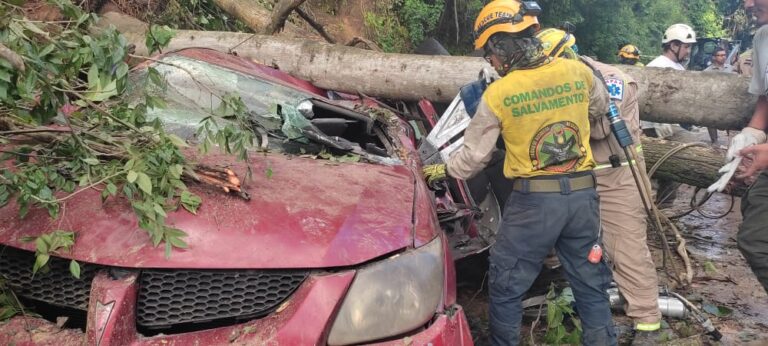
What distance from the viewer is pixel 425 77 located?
4695mm

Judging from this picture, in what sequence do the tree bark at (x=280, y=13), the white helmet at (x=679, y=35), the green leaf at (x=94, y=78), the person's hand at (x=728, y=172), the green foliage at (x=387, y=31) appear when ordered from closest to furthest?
1. the green leaf at (x=94, y=78)
2. the person's hand at (x=728, y=172)
3. the tree bark at (x=280, y=13)
4. the white helmet at (x=679, y=35)
5. the green foliage at (x=387, y=31)

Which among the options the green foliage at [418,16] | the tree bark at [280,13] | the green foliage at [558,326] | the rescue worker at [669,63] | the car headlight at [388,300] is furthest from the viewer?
the green foliage at [418,16]

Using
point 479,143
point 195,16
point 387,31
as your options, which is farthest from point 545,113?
point 387,31

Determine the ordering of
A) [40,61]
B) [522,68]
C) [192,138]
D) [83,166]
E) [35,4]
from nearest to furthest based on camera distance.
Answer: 1. [40,61]
2. [83,166]
3. [192,138]
4. [522,68]
5. [35,4]

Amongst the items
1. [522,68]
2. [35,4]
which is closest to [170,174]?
[522,68]

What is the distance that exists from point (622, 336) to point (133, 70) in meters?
3.18

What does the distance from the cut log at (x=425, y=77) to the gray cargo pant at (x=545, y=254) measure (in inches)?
66.2

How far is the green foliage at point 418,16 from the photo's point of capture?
11.8 m

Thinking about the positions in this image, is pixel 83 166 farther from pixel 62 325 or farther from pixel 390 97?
pixel 390 97

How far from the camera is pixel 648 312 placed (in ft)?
11.5

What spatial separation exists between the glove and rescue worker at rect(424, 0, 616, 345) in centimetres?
77

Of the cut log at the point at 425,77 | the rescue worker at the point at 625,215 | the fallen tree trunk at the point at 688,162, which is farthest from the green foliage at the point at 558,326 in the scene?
the fallen tree trunk at the point at 688,162

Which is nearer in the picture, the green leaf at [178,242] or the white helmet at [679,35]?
the green leaf at [178,242]

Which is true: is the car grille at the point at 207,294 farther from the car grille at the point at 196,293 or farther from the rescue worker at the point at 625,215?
the rescue worker at the point at 625,215
